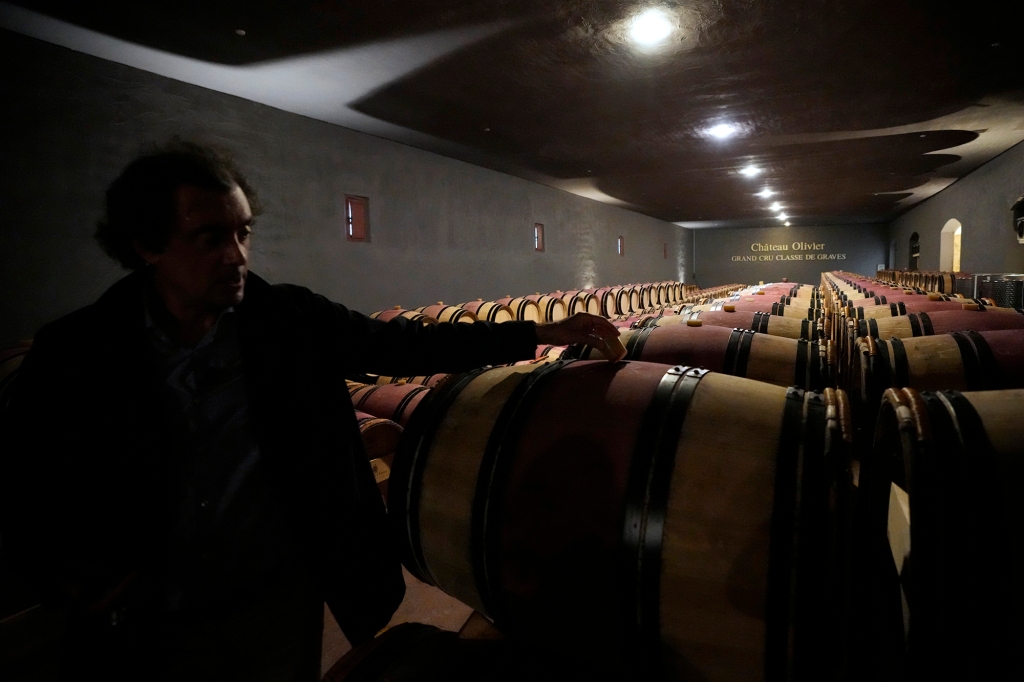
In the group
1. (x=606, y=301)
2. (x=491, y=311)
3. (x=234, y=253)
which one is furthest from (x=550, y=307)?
(x=234, y=253)

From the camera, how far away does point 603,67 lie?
4758 millimetres

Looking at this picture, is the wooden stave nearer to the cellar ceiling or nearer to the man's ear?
the cellar ceiling

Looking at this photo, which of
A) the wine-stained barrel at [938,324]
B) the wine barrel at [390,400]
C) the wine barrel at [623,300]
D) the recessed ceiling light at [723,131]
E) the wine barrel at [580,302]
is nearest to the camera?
the wine-stained barrel at [938,324]

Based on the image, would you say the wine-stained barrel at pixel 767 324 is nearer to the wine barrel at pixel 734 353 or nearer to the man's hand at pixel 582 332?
the wine barrel at pixel 734 353

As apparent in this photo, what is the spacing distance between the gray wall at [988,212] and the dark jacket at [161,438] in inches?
447

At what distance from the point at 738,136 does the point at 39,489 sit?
8.19m

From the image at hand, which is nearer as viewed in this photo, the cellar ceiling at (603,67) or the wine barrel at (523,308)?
the cellar ceiling at (603,67)

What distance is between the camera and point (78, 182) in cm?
423

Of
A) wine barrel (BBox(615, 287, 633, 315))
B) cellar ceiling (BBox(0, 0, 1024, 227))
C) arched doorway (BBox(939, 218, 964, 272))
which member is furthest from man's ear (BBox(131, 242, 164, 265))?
arched doorway (BBox(939, 218, 964, 272))

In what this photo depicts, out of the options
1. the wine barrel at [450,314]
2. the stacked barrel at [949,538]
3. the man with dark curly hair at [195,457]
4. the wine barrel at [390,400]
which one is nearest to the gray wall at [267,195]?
the wine barrel at [450,314]

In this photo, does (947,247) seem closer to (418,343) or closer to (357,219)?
(357,219)

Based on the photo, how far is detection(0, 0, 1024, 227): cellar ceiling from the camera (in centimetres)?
375

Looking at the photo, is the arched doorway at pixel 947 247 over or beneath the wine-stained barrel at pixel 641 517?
over

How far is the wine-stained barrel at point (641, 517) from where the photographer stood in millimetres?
976
